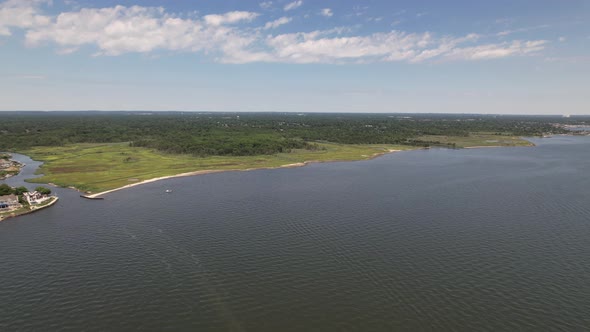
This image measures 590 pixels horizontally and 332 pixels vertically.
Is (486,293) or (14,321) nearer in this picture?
(14,321)

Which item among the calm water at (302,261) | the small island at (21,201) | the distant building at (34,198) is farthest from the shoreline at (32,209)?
the calm water at (302,261)

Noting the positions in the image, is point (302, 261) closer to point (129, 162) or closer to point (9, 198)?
point (9, 198)

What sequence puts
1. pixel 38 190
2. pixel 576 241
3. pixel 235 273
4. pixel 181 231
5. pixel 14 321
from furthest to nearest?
pixel 38 190 → pixel 181 231 → pixel 576 241 → pixel 235 273 → pixel 14 321

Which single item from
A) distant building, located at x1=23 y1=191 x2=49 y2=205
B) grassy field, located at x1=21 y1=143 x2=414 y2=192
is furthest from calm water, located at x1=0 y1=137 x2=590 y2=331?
grassy field, located at x1=21 y1=143 x2=414 y2=192

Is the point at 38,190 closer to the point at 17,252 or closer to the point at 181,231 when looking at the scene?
the point at 17,252

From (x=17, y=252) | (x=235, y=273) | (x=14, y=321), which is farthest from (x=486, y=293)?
(x=17, y=252)

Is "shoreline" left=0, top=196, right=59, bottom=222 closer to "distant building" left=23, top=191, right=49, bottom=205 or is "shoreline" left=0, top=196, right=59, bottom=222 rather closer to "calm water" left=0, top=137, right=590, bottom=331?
"distant building" left=23, top=191, right=49, bottom=205

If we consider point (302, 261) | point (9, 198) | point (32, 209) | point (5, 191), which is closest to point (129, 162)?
point (5, 191)

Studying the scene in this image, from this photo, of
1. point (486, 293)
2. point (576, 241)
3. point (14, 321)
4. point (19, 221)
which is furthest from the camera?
point (19, 221)
